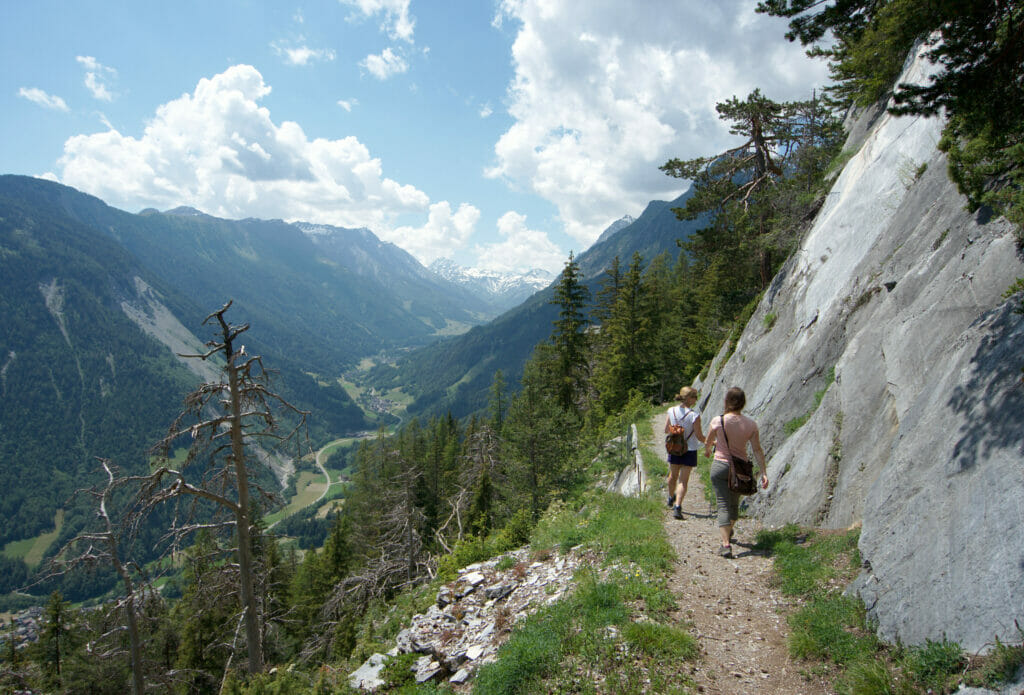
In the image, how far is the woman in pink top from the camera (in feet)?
23.7

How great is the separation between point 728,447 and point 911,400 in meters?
2.58

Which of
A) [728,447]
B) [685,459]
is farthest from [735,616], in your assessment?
[685,459]

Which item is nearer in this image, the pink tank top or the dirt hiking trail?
the dirt hiking trail

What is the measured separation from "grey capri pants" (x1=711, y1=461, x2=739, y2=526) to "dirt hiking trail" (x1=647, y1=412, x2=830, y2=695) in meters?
0.65

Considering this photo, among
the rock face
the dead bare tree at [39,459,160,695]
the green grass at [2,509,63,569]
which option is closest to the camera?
the rock face

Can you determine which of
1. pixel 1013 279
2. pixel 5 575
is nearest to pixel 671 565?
pixel 1013 279

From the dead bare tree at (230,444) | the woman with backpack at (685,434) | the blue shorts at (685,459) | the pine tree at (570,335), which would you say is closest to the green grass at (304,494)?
the pine tree at (570,335)

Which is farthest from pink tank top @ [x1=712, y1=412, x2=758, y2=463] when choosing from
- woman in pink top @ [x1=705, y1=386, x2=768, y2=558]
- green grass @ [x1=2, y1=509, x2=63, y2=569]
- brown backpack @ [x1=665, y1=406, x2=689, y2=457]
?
green grass @ [x1=2, y1=509, x2=63, y2=569]

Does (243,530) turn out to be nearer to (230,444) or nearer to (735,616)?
(230,444)

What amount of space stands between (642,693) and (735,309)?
1100 inches

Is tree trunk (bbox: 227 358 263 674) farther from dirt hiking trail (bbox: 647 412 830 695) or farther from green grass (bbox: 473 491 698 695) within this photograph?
dirt hiking trail (bbox: 647 412 830 695)

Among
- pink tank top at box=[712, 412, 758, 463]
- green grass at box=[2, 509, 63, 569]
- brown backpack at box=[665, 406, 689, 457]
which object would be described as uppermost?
pink tank top at box=[712, 412, 758, 463]

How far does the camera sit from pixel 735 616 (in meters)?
5.80

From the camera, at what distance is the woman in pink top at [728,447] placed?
23.7ft
